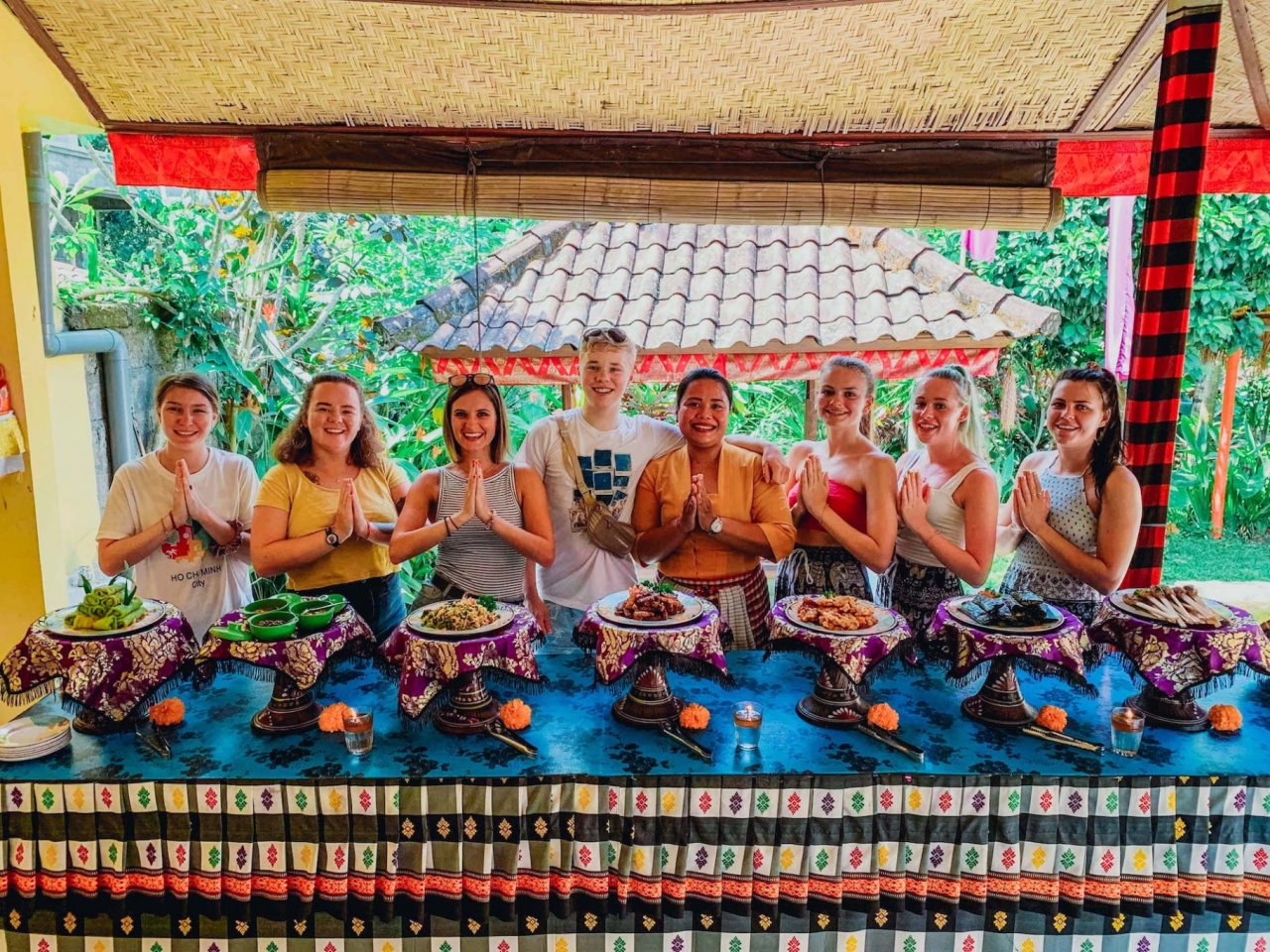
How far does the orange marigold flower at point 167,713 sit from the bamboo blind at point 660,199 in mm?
2055

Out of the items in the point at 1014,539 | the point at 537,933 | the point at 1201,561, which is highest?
the point at 1014,539

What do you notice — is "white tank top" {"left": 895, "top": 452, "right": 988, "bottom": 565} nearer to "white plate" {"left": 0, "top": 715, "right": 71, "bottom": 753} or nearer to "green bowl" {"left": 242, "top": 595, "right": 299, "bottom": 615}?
"green bowl" {"left": 242, "top": 595, "right": 299, "bottom": 615}

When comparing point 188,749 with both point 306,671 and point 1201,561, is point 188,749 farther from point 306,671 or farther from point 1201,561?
point 1201,561

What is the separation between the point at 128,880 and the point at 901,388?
Answer: 9.88m

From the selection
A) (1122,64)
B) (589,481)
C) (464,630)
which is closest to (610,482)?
(589,481)

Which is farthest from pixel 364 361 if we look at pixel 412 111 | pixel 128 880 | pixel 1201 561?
pixel 1201 561

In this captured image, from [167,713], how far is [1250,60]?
414 centimetres

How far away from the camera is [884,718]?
2.09 metres

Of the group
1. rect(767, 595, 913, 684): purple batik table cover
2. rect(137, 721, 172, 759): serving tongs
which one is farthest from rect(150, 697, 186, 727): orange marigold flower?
rect(767, 595, 913, 684): purple batik table cover

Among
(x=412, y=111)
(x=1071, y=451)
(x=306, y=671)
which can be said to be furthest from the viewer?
(x=412, y=111)

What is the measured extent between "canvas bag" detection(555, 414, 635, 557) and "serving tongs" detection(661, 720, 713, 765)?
2.90ft

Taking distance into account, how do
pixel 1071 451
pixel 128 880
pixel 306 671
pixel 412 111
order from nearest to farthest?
pixel 128 880 → pixel 306 671 → pixel 1071 451 → pixel 412 111

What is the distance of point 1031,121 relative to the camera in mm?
3504

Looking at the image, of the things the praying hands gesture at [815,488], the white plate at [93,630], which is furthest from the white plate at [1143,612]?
the white plate at [93,630]
